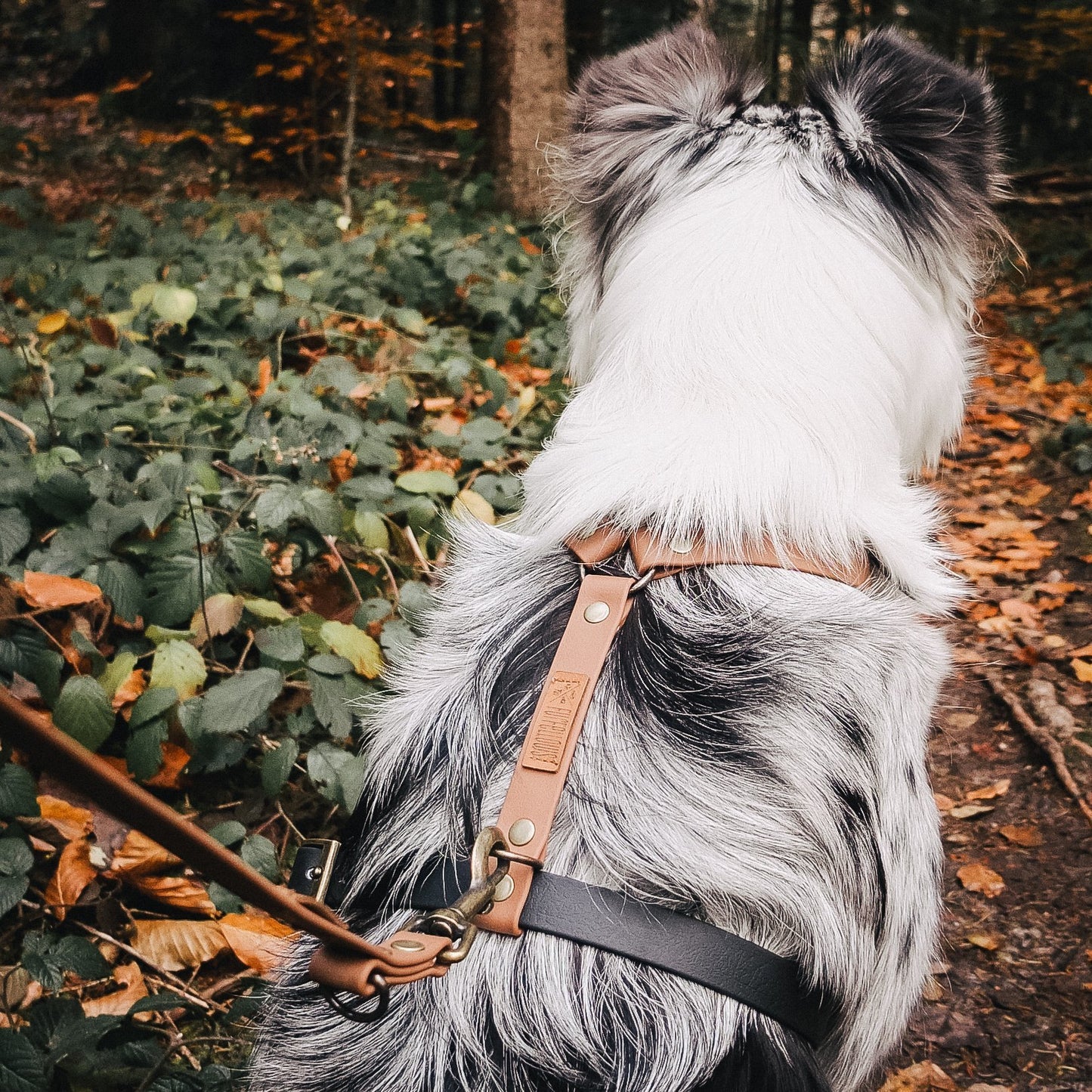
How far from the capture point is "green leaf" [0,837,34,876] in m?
1.88

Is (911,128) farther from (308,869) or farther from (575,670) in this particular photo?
(308,869)

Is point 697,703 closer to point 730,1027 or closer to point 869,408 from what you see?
point 730,1027

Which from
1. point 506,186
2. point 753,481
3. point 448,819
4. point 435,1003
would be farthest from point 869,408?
point 506,186

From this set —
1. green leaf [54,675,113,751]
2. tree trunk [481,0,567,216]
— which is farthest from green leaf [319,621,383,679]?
tree trunk [481,0,567,216]

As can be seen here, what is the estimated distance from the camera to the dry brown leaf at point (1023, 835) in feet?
8.70

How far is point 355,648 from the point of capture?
7.50 ft

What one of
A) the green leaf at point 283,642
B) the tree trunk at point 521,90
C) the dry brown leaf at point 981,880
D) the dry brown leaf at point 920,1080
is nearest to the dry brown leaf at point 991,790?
the dry brown leaf at point 981,880

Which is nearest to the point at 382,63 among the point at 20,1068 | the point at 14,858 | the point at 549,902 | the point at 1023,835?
the point at 14,858

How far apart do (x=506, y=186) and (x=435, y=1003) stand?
5.81 meters

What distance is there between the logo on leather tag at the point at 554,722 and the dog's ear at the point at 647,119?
104cm

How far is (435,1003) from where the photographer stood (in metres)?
1.18

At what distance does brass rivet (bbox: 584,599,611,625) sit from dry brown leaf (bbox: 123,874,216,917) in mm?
1365

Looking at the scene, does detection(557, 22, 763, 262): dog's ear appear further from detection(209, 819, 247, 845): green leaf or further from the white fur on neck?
detection(209, 819, 247, 845): green leaf

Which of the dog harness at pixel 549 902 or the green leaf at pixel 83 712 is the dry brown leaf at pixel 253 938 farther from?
the dog harness at pixel 549 902
